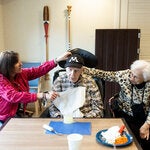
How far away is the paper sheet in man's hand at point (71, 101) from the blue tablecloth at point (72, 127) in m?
0.17

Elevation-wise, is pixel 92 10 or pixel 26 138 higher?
pixel 92 10

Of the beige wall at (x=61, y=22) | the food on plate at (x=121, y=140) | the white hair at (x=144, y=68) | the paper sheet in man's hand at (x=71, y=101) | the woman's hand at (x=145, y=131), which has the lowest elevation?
the woman's hand at (x=145, y=131)

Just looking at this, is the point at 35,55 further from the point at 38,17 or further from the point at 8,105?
the point at 8,105

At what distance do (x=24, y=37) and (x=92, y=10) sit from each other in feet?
4.22

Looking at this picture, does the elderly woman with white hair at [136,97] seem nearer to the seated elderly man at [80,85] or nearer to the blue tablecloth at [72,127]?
the seated elderly man at [80,85]

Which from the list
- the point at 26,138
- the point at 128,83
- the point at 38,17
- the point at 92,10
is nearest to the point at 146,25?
the point at 92,10

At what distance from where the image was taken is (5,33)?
445 centimetres

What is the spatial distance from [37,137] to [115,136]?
0.48 meters

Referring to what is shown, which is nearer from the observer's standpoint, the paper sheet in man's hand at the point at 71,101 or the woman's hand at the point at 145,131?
the paper sheet in man's hand at the point at 71,101

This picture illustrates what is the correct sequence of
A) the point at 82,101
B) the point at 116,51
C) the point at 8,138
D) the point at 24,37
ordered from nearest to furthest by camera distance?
the point at 8,138 → the point at 82,101 → the point at 116,51 → the point at 24,37

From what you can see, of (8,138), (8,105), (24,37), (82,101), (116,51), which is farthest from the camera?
(24,37)

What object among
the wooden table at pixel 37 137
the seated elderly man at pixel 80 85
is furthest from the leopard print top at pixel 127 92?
the wooden table at pixel 37 137

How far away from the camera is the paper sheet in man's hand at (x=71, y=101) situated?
196 cm

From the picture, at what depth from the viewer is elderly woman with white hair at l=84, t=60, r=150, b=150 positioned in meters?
2.21
